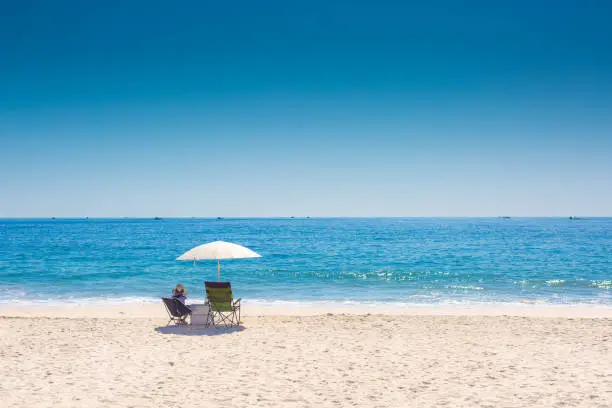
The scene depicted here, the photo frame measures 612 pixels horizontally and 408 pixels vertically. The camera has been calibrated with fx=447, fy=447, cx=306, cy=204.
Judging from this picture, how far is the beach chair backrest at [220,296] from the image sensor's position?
37.0ft

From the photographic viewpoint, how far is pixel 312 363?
8148mm

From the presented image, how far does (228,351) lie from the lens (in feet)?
30.0

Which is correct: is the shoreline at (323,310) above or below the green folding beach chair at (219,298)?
below

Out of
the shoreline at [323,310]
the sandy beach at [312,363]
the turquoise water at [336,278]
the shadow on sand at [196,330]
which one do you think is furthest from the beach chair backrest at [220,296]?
the turquoise water at [336,278]

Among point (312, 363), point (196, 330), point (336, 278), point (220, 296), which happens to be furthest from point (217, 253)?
point (336, 278)

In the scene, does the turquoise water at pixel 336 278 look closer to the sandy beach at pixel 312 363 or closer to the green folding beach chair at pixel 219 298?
the sandy beach at pixel 312 363

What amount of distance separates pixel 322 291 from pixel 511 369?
12.9 metres

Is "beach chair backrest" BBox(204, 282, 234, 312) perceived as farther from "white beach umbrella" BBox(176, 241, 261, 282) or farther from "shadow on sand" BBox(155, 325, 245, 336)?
"white beach umbrella" BBox(176, 241, 261, 282)

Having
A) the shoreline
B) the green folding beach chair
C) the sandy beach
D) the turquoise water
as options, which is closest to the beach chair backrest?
the green folding beach chair

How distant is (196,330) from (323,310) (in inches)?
211

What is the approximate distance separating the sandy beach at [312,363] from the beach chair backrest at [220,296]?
676 millimetres

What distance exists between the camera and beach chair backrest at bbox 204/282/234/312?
11.3 m

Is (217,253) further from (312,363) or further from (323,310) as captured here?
(323,310)

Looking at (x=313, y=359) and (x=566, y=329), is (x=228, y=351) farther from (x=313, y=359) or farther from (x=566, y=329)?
(x=566, y=329)
